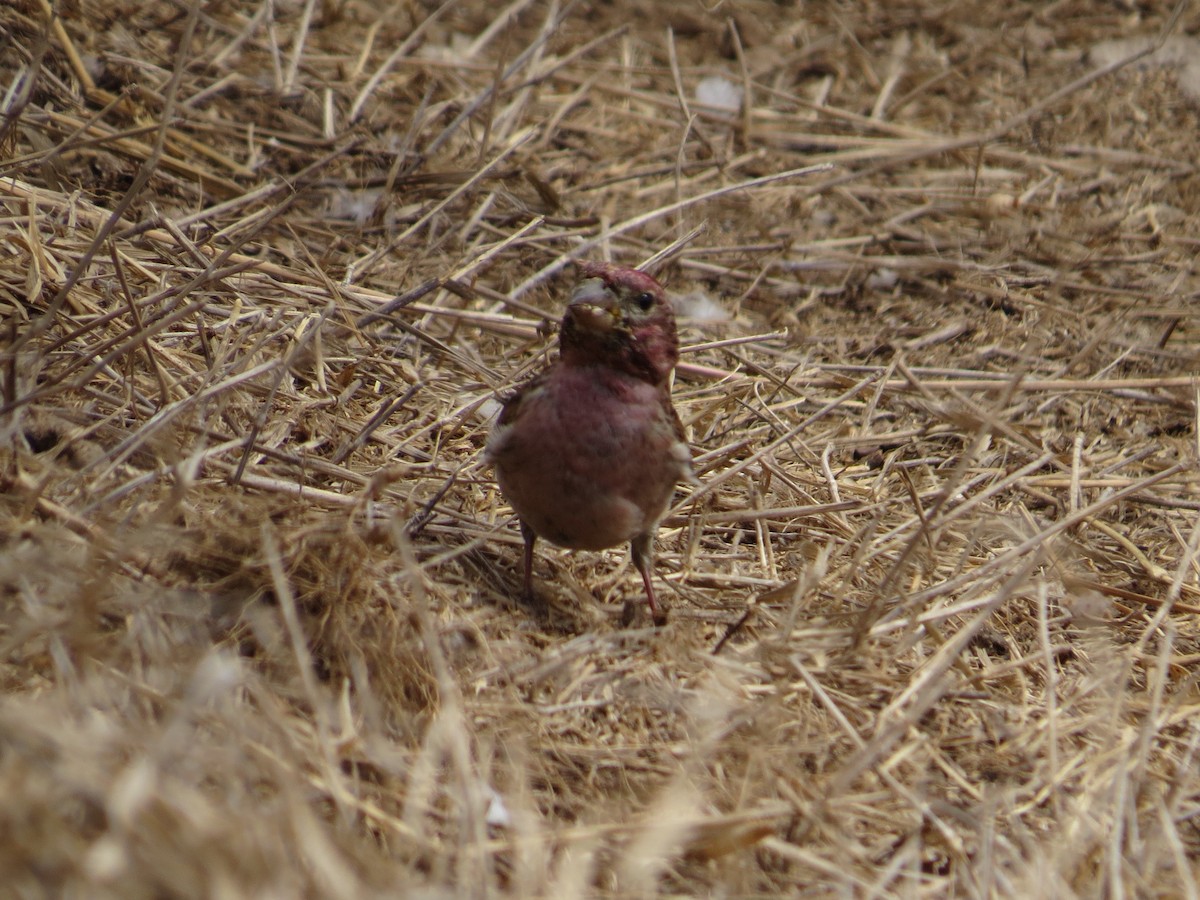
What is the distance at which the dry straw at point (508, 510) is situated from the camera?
2490 millimetres

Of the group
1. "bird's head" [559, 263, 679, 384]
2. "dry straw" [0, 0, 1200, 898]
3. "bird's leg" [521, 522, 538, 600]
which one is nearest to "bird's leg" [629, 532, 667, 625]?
"dry straw" [0, 0, 1200, 898]

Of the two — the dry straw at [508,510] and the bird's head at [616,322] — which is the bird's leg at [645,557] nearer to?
the dry straw at [508,510]

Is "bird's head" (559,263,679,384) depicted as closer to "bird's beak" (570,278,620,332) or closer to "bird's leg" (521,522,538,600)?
"bird's beak" (570,278,620,332)

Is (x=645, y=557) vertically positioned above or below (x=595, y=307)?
below

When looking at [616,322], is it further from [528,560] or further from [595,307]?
→ [528,560]

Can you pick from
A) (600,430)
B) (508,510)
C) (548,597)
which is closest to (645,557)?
(548,597)

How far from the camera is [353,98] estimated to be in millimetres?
5750

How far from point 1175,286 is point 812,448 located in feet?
6.73

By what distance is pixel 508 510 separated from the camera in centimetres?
397

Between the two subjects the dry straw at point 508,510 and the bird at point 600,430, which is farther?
the bird at point 600,430

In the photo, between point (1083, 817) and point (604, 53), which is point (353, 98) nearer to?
point (604, 53)

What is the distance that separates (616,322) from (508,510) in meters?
0.85

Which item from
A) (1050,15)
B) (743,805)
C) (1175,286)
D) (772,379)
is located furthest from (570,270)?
(1050,15)

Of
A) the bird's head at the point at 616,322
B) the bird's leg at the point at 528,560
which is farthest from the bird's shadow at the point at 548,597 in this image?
the bird's head at the point at 616,322
